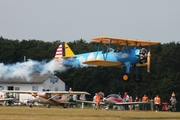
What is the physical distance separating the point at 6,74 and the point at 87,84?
32995 millimetres

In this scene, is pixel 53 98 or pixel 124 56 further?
pixel 53 98

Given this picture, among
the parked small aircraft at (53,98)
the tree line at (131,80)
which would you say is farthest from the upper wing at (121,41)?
the tree line at (131,80)

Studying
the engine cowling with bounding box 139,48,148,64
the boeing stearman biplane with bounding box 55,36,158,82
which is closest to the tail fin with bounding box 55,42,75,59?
the boeing stearman biplane with bounding box 55,36,158,82

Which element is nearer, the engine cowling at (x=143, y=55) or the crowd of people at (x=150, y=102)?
the engine cowling at (x=143, y=55)

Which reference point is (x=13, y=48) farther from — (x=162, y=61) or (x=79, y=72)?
(x=162, y=61)

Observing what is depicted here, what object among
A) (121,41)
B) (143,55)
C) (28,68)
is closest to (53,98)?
(28,68)

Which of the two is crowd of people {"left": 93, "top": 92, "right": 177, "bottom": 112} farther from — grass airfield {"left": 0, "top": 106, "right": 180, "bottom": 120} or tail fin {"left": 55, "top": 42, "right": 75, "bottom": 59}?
grass airfield {"left": 0, "top": 106, "right": 180, "bottom": 120}

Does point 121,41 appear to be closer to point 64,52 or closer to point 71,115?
point 64,52

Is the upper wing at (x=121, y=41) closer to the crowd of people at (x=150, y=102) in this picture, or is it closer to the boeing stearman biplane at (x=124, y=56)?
the boeing stearman biplane at (x=124, y=56)

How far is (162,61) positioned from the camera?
82625 mm

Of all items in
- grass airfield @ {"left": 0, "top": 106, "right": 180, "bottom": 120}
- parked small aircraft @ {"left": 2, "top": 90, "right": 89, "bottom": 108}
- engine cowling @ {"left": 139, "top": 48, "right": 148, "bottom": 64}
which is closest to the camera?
grass airfield @ {"left": 0, "top": 106, "right": 180, "bottom": 120}

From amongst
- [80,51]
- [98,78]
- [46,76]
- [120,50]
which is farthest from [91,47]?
[120,50]

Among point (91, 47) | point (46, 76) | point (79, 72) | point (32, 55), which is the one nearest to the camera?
point (46, 76)

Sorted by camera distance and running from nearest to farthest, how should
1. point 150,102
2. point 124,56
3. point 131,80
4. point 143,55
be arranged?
1. point 143,55
2. point 124,56
3. point 150,102
4. point 131,80
